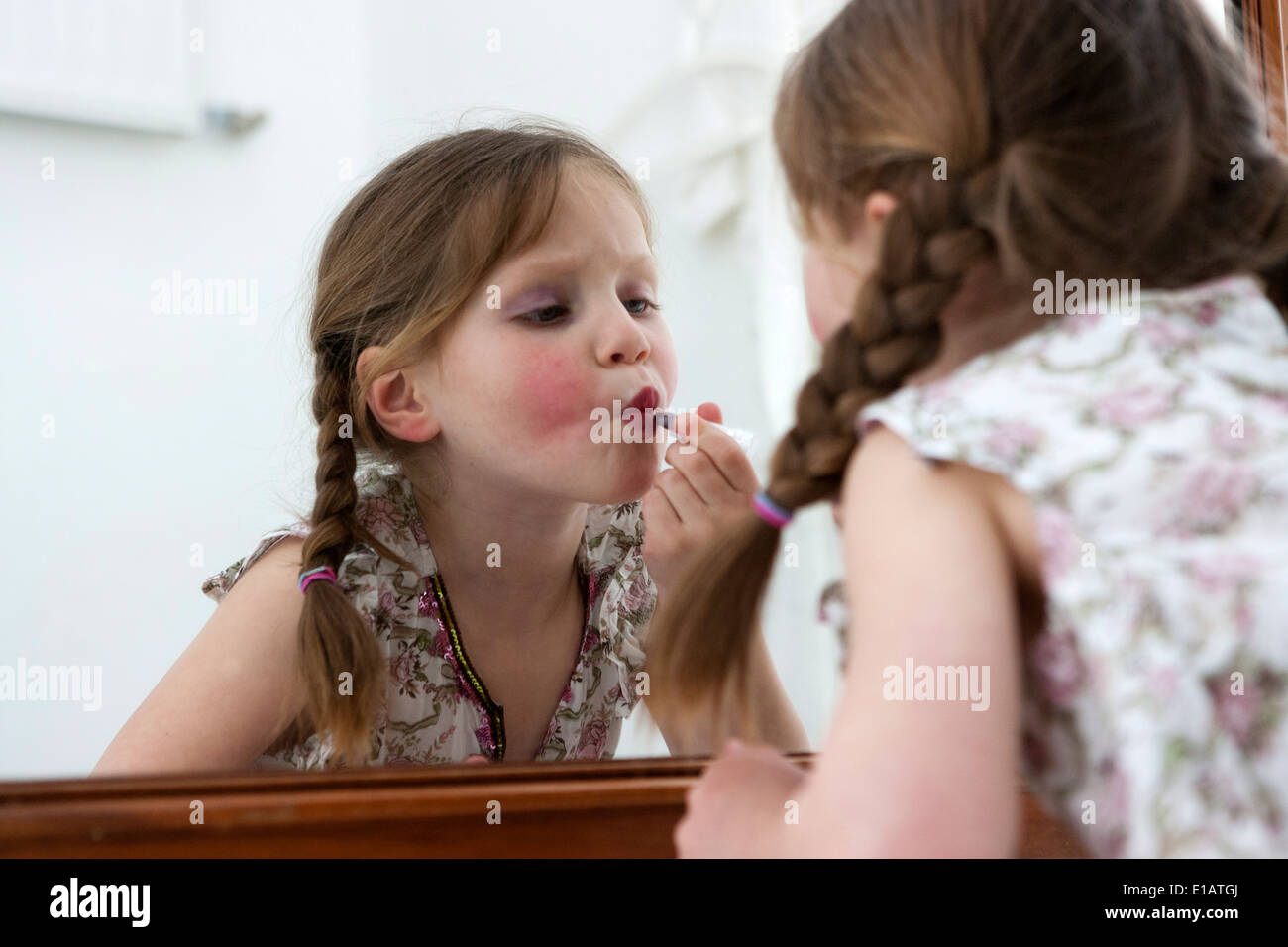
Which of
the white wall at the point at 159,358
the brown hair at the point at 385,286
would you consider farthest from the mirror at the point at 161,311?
the brown hair at the point at 385,286

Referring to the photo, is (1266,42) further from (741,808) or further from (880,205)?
(741,808)

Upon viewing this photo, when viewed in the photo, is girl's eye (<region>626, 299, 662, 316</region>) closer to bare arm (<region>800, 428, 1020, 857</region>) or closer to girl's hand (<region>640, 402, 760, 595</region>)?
girl's hand (<region>640, 402, 760, 595</region>)

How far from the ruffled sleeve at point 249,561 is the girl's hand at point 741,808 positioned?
1.73 ft

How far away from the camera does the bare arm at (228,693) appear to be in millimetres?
812

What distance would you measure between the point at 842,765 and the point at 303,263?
1.05 metres

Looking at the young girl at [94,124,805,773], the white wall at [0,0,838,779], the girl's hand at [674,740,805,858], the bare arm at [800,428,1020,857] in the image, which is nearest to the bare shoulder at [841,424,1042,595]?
the bare arm at [800,428,1020,857]

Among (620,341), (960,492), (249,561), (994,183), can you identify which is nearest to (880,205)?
(994,183)

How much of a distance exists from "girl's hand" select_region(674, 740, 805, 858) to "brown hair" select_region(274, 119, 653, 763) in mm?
392

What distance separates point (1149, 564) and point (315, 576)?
602 mm

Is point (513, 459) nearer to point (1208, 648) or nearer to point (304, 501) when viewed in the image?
point (304, 501)

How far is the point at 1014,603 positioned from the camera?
443 millimetres

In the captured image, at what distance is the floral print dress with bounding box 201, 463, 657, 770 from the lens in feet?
3.09

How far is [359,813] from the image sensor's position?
1.64ft
